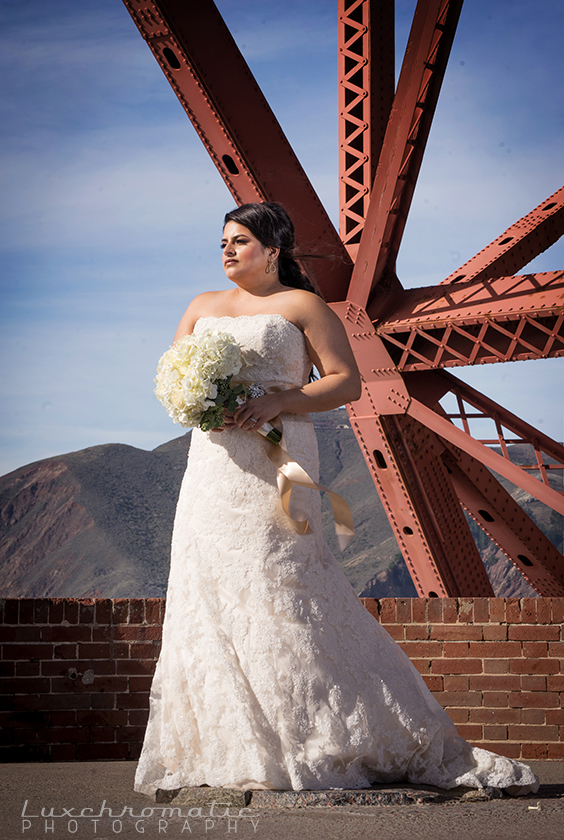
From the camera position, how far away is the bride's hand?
2770 millimetres

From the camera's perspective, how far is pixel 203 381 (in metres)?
2.67

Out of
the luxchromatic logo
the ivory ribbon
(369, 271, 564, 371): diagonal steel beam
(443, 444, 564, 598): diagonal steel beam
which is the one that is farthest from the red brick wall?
(443, 444, 564, 598): diagonal steel beam

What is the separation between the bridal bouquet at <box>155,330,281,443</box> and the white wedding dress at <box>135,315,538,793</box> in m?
0.16

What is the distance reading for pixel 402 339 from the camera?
634cm

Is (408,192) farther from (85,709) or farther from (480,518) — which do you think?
(85,709)

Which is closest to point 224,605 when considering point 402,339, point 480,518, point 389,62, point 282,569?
point 282,569

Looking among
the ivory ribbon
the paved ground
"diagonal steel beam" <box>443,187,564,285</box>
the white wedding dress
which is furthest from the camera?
"diagonal steel beam" <box>443,187,564,285</box>

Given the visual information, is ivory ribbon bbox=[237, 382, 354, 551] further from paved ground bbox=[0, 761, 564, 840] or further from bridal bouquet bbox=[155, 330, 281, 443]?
paved ground bbox=[0, 761, 564, 840]

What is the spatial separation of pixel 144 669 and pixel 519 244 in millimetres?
4363

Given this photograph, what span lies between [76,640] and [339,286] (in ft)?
11.7

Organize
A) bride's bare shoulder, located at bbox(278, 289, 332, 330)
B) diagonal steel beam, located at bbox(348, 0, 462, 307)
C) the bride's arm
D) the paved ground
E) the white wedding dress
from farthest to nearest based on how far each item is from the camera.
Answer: diagonal steel beam, located at bbox(348, 0, 462, 307), bride's bare shoulder, located at bbox(278, 289, 332, 330), the bride's arm, the white wedding dress, the paved ground

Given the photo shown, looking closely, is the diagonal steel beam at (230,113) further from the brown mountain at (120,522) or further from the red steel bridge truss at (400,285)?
the brown mountain at (120,522)

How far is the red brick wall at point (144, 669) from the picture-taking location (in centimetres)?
397

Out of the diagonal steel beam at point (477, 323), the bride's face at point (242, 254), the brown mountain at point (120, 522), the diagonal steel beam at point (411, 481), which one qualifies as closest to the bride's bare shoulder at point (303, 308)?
the bride's face at point (242, 254)
